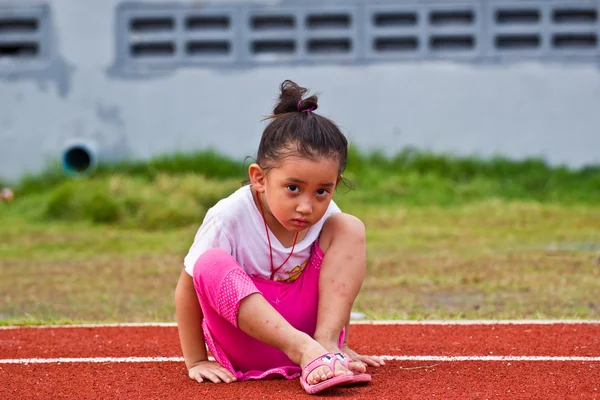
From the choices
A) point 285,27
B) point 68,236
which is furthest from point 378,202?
point 68,236

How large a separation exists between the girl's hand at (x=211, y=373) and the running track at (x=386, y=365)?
35 mm

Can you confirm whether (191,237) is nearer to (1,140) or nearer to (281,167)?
(1,140)

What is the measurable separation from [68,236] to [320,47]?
4399mm

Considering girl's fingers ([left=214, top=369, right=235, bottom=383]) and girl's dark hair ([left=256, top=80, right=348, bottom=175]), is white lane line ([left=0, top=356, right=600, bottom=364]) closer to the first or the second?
girl's fingers ([left=214, top=369, right=235, bottom=383])

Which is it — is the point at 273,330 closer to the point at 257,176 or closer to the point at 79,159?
the point at 257,176

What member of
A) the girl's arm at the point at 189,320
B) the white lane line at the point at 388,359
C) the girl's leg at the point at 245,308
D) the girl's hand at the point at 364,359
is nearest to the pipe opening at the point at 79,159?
the white lane line at the point at 388,359

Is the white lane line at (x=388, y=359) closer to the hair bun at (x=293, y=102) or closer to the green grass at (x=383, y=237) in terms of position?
the hair bun at (x=293, y=102)

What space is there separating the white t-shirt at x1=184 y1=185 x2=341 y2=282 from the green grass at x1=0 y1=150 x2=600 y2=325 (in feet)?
5.49

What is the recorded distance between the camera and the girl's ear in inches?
135

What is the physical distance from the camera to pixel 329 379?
3088mm

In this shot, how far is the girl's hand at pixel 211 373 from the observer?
3.41m

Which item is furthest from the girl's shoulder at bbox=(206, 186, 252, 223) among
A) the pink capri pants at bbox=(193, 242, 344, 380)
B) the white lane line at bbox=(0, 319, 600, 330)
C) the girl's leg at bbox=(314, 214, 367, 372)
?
the white lane line at bbox=(0, 319, 600, 330)

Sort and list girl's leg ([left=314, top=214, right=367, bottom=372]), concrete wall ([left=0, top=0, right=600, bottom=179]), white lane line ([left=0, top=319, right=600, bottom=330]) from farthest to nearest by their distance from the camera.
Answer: concrete wall ([left=0, top=0, right=600, bottom=179])
white lane line ([left=0, top=319, right=600, bottom=330])
girl's leg ([left=314, top=214, right=367, bottom=372])

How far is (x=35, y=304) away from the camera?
5945 millimetres
